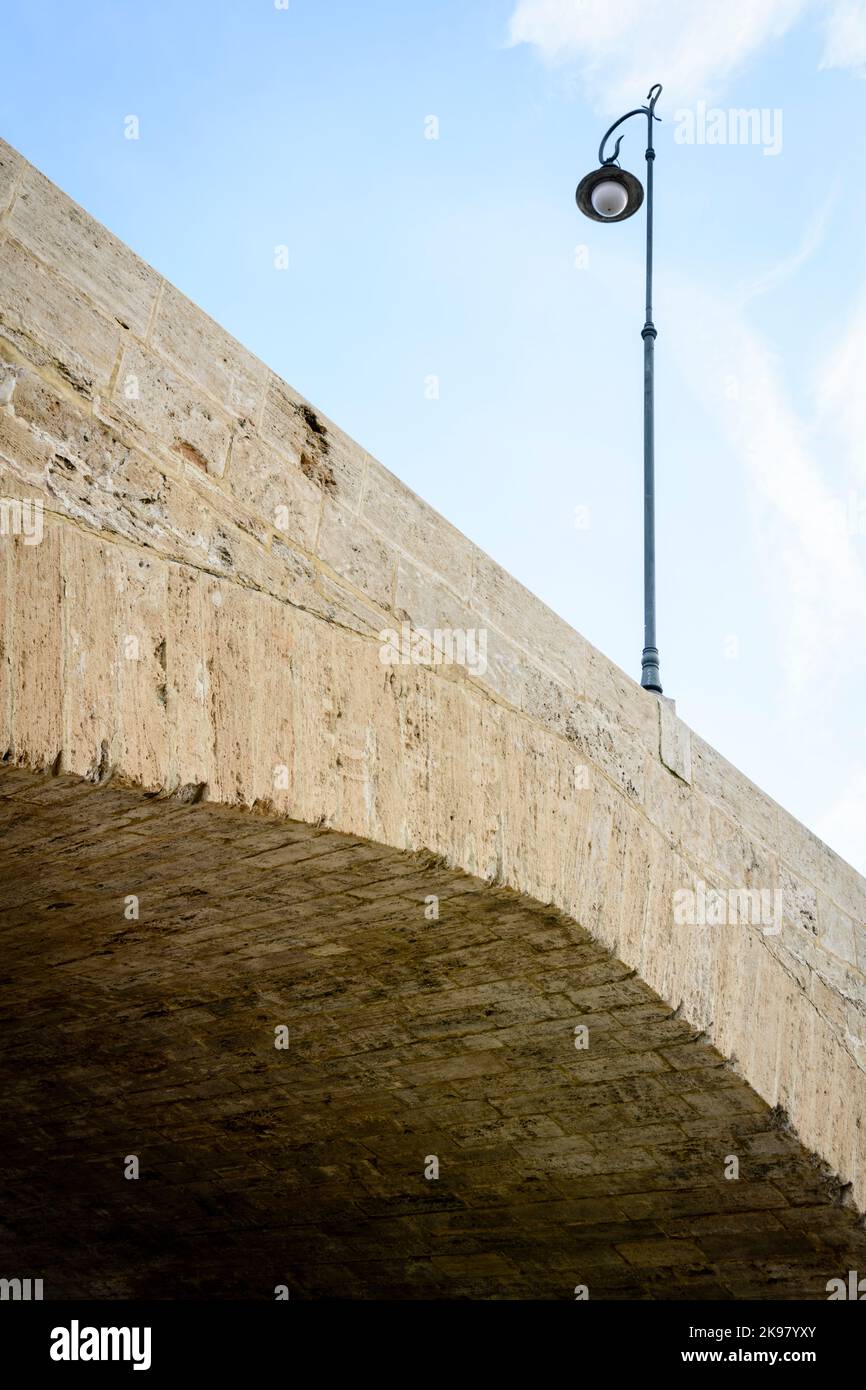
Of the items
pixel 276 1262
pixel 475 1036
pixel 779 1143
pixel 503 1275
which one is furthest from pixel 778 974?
Result: pixel 276 1262

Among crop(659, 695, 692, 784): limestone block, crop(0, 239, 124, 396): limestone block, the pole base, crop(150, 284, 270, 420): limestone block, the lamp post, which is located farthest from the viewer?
the lamp post

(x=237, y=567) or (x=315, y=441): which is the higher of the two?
(x=315, y=441)

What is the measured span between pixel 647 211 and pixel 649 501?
1984 millimetres

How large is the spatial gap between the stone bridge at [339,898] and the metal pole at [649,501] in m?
0.72

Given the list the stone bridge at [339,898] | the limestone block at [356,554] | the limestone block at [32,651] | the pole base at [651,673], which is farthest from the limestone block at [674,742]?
the limestone block at [32,651]

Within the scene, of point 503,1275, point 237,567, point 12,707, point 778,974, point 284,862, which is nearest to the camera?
point 12,707

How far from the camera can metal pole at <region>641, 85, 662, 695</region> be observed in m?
4.77

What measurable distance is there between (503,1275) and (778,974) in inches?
68.2

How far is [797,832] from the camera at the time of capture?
441 cm

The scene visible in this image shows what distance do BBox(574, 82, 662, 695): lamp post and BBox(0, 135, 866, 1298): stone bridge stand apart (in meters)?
1.41

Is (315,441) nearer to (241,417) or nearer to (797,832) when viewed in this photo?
(241,417)

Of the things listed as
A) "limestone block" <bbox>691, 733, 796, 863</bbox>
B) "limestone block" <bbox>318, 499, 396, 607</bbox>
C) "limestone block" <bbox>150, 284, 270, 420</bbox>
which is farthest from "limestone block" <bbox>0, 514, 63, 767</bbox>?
"limestone block" <bbox>691, 733, 796, 863</bbox>

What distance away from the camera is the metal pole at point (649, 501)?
4770mm

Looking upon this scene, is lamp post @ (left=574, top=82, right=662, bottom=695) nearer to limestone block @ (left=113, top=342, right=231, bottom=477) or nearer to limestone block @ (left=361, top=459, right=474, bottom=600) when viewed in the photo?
limestone block @ (left=361, top=459, right=474, bottom=600)
